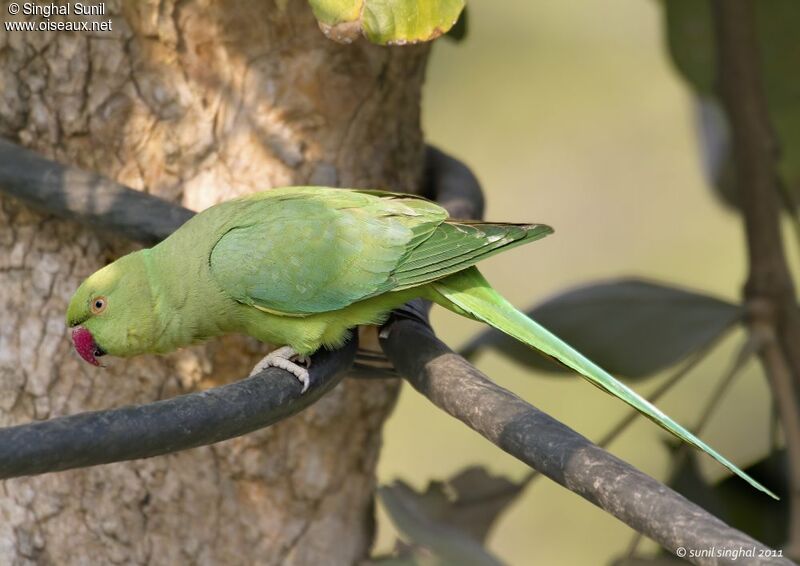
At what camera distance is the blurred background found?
Answer: 4648 millimetres

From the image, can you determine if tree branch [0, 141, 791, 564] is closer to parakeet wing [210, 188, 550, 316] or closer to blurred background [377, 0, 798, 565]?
parakeet wing [210, 188, 550, 316]

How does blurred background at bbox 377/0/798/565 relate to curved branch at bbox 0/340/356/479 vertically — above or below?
below

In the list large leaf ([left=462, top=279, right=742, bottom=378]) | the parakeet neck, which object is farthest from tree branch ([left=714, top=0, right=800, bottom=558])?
the parakeet neck

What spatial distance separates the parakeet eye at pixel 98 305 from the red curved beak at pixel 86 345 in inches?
1.6

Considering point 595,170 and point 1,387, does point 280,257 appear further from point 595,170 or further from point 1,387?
point 595,170

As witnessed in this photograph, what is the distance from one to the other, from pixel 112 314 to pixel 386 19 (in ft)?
2.51

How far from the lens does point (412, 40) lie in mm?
1767

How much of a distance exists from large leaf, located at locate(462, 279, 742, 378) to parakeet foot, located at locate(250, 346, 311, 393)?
801 mm

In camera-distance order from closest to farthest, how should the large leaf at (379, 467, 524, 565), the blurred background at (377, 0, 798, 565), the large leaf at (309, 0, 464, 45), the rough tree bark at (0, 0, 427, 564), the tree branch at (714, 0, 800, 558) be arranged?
the large leaf at (309, 0, 464, 45) < the rough tree bark at (0, 0, 427, 564) < the large leaf at (379, 467, 524, 565) < the tree branch at (714, 0, 800, 558) < the blurred background at (377, 0, 798, 565)

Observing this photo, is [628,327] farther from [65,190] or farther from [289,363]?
[65,190]

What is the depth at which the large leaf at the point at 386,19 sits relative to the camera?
A: 1.74 meters

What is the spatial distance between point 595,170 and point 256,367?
10.6ft

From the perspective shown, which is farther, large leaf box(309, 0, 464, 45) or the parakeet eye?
the parakeet eye

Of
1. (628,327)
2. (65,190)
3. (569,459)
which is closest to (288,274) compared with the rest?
(65,190)
